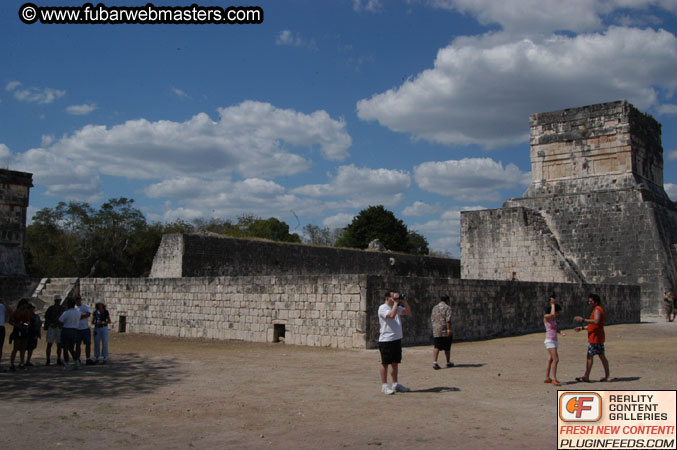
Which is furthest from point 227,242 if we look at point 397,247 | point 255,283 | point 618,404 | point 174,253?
point 397,247

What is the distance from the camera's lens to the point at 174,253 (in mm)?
23078

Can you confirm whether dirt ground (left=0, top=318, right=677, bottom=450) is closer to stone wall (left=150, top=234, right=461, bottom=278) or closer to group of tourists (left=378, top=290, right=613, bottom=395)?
group of tourists (left=378, top=290, right=613, bottom=395)

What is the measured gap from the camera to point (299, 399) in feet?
24.5

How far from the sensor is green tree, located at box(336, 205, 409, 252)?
175ft

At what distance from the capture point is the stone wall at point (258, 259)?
913 inches

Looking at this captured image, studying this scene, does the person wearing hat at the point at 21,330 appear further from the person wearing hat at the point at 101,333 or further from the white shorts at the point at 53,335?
the person wearing hat at the point at 101,333

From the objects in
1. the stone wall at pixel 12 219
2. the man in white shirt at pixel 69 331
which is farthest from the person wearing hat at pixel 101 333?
the stone wall at pixel 12 219

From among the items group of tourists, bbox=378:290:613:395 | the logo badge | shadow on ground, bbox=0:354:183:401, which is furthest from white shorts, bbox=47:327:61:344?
the logo badge

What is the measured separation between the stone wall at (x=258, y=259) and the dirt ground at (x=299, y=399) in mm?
10510

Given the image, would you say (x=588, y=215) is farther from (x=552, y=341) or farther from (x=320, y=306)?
(x=552, y=341)

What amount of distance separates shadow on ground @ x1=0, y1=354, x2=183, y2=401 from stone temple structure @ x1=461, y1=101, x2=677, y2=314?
18419 mm

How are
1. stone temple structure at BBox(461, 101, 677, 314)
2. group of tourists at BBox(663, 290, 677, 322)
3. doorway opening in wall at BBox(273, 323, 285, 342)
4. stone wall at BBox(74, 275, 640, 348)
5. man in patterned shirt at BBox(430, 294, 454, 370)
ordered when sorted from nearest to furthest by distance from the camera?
man in patterned shirt at BBox(430, 294, 454, 370) → stone wall at BBox(74, 275, 640, 348) → doorway opening in wall at BBox(273, 323, 285, 342) → group of tourists at BBox(663, 290, 677, 322) → stone temple structure at BBox(461, 101, 677, 314)

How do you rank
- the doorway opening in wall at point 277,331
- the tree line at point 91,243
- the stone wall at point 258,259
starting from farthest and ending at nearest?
the tree line at point 91,243, the stone wall at point 258,259, the doorway opening in wall at point 277,331

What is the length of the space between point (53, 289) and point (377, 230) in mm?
33579
